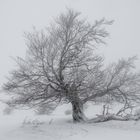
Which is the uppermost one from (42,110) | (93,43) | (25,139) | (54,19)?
(54,19)

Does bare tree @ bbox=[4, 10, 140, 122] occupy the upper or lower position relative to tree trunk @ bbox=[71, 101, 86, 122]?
upper

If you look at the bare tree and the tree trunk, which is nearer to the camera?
the bare tree

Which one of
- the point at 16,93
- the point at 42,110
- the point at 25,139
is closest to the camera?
the point at 25,139

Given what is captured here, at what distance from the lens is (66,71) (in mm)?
10945

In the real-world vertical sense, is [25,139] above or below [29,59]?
below

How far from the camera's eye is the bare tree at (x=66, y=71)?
10414 mm

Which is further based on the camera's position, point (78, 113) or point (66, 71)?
point (78, 113)

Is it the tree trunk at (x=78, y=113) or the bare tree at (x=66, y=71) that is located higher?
the bare tree at (x=66, y=71)

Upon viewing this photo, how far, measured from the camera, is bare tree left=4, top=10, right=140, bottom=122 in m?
10.4

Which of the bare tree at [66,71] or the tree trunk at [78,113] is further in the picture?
the tree trunk at [78,113]

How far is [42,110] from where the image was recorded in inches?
441

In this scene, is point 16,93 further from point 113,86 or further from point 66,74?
point 113,86

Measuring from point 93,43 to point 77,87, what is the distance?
2.90 m

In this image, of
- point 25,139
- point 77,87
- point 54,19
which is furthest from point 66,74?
point 25,139
